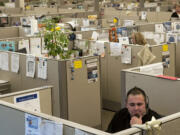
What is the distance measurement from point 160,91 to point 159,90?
15 mm

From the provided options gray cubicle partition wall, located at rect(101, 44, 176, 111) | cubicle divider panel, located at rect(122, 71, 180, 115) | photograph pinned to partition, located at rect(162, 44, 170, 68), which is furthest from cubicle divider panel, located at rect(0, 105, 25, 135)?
photograph pinned to partition, located at rect(162, 44, 170, 68)

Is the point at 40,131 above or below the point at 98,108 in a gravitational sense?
above

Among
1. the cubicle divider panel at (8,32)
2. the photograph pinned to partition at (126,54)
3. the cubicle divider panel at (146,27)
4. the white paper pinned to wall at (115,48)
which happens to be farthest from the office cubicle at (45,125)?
the cubicle divider panel at (146,27)

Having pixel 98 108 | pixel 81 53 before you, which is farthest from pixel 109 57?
pixel 98 108

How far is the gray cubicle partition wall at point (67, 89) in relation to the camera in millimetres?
5293

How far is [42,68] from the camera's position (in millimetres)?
5461

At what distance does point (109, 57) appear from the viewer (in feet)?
21.7

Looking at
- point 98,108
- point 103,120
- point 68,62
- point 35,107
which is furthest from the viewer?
point 103,120

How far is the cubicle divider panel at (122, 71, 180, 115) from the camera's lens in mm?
3936

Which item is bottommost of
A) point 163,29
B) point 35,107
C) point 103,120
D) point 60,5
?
point 103,120

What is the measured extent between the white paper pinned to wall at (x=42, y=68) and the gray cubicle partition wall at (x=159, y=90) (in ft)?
4.88

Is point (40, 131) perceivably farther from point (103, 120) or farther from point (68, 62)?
point (103, 120)

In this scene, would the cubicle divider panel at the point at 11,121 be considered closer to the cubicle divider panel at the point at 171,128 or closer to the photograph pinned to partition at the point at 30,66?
the cubicle divider panel at the point at 171,128

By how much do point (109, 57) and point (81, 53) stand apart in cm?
66
